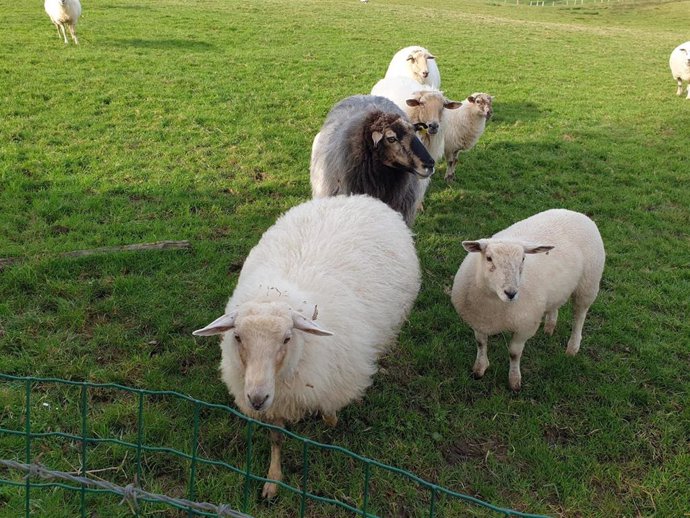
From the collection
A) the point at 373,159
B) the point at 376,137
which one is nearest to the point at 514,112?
the point at 373,159

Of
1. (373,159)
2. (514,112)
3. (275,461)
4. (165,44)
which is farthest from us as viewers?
(165,44)

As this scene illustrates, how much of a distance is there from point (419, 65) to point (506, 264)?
8.31 meters

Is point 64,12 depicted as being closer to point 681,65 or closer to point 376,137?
point 376,137

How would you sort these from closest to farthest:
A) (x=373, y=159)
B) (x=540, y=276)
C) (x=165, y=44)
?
(x=540, y=276)
(x=373, y=159)
(x=165, y=44)

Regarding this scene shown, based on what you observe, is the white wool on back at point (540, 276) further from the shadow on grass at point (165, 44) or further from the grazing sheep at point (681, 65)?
the shadow on grass at point (165, 44)

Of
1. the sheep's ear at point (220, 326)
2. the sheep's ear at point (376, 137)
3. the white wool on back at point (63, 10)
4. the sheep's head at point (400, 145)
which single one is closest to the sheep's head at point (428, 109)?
the sheep's head at point (400, 145)

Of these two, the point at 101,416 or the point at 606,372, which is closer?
the point at 101,416

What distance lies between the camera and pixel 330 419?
3.63m

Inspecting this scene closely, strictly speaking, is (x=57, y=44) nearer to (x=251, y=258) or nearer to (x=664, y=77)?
(x=251, y=258)

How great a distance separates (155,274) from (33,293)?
3.34 feet

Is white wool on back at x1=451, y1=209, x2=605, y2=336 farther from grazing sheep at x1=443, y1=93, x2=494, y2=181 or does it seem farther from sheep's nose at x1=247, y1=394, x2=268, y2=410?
grazing sheep at x1=443, y1=93, x2=494, y2=181

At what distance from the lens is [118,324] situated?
4473 millimetres

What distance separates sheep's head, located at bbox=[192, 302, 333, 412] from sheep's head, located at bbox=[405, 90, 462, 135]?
4820mm

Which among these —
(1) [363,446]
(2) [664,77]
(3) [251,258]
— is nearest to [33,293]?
(3) [251,258]
